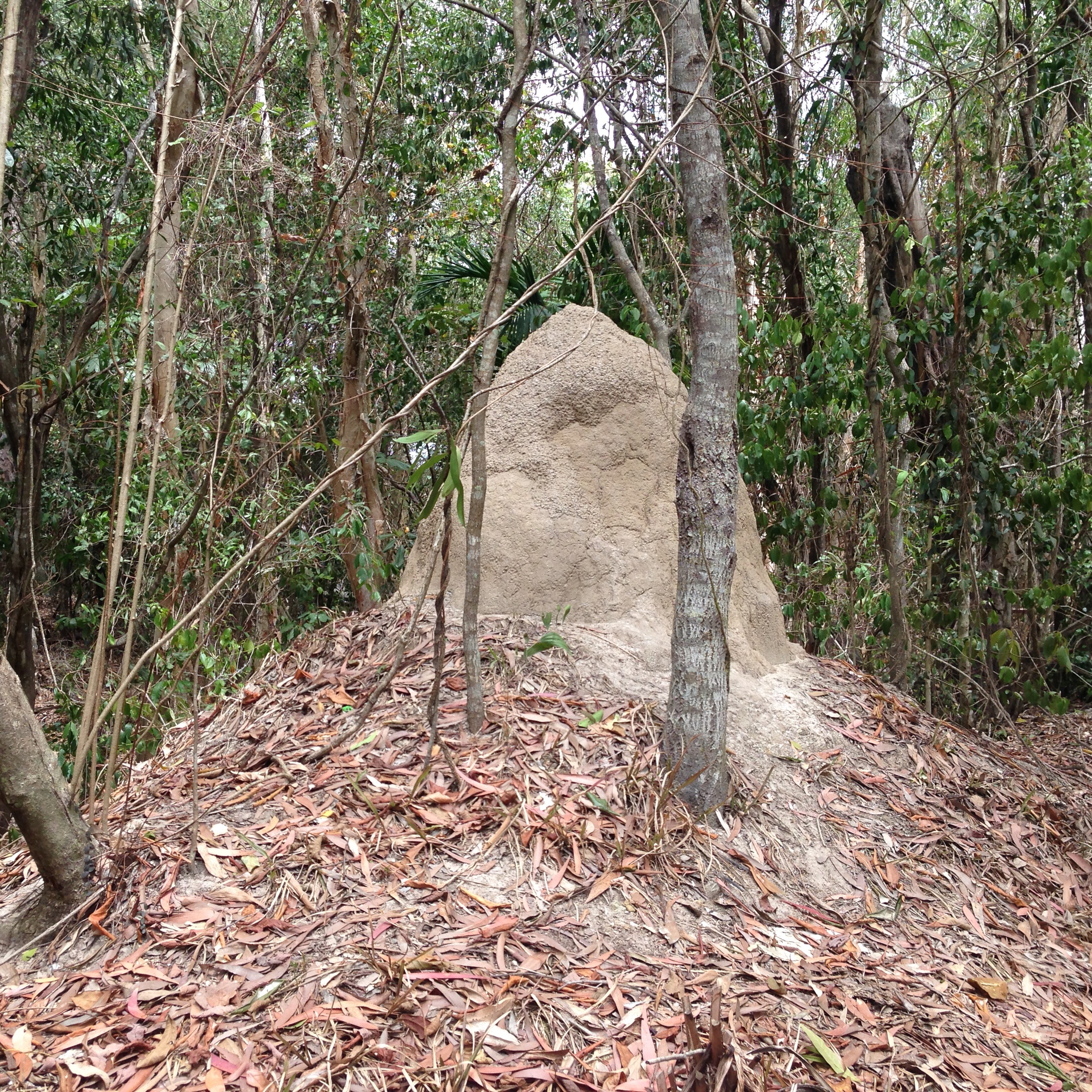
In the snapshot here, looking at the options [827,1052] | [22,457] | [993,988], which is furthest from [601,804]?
[22,457]

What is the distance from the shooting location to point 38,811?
2.67 metres

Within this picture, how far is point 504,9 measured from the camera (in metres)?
10.0

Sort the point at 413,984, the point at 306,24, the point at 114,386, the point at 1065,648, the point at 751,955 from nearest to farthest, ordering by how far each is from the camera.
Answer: the point at 413,984, the point at 751,955, the point at 1065,648, the point at 114,386, the point at 306,24

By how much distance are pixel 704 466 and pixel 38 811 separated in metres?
2.45

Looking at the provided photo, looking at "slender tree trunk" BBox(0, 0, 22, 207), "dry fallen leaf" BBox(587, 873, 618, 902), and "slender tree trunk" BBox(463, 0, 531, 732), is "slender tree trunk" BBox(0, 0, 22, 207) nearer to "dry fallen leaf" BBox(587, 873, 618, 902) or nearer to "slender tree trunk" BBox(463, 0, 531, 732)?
"slender tree trunk" BBox(463, 0, 531, 732)

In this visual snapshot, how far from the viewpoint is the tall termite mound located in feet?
14.9

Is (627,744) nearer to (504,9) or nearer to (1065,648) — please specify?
(1065,648)

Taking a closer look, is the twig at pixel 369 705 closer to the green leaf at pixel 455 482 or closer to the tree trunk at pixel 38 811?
the green leaf at pixel 455 482

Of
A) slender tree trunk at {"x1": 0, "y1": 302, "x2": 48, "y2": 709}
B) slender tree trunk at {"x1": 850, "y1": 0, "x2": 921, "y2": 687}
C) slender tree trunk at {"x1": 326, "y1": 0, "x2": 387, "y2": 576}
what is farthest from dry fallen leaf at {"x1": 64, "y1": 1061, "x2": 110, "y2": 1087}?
slender tree trunk at {"x1": 326, "y1": 0, "x2": 387, "y2": 576}

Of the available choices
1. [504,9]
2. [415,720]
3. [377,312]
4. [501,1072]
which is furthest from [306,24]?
[501,1072]

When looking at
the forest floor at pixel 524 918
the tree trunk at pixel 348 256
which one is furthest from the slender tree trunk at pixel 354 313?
the forest floor at pixel 524 918

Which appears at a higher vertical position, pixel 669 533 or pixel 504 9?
pixel 504 9

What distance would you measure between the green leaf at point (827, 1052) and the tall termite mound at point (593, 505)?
192 centimetres

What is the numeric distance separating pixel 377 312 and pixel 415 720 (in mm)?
5304
